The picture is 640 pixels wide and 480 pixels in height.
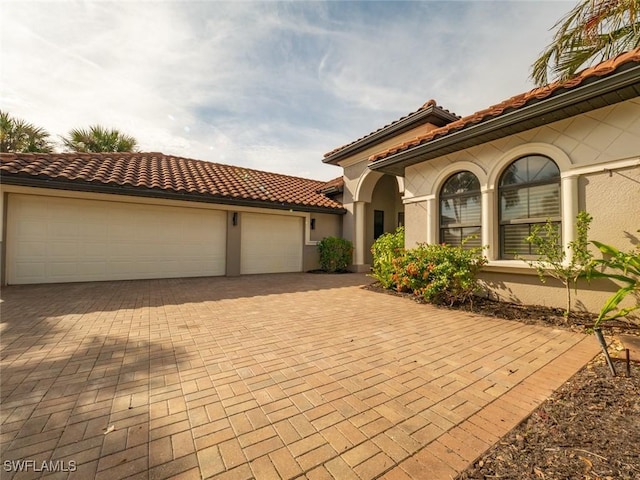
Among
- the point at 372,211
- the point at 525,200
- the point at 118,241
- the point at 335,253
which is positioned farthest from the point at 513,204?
the point at 118,241

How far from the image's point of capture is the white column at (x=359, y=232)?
12.9 meters

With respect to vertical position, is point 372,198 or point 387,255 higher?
point 372,198

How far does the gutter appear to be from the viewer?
24.3 ft

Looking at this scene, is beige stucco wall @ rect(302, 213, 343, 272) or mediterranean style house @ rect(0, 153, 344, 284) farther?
beige stucco wall @ rect(302, 213, 343, 272)

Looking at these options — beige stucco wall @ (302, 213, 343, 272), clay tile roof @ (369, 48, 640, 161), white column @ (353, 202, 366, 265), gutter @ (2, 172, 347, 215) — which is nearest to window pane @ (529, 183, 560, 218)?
clay tile roof @ (369, 48, 640, 161)

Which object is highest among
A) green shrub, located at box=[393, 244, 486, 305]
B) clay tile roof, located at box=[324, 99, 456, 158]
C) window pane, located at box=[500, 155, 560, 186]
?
clay tile roof, located at box=[324, 99, 456, 158]

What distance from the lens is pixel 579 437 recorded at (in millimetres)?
1955

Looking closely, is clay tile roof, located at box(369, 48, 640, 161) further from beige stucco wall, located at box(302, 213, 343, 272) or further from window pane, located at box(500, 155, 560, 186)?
beige stucco wall, located at box(302, 213, 343, 272)

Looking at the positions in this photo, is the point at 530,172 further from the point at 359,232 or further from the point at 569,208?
the point at 359,232

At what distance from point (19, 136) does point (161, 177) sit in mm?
9680

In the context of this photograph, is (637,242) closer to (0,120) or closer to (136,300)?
(136,300)

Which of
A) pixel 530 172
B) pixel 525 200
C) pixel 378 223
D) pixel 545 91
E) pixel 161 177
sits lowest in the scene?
pixel 525 200

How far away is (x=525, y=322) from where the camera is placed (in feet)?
16.0

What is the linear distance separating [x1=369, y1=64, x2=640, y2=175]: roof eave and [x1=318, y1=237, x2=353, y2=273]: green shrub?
534cm
